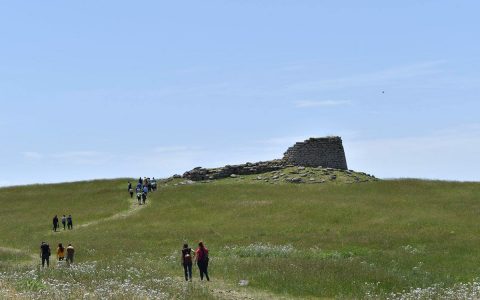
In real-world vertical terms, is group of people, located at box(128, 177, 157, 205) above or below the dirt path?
above

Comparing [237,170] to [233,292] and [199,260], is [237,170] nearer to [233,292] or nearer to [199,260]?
[199,260]

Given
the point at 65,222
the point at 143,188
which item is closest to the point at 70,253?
the point at 65,222

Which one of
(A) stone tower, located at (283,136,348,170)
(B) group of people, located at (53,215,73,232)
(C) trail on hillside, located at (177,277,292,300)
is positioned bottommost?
(C) trail on hillside, located at (177,277,292,300)

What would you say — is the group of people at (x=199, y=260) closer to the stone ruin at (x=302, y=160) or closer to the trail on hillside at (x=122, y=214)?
the trail on hillside at (x=122, y=214)

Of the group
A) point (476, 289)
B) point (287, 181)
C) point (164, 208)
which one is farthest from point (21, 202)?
point (476, 289)

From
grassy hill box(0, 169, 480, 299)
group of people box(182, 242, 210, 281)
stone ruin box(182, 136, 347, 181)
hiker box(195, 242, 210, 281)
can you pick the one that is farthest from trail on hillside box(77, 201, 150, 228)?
hiker box(195, 242, 210, 281)

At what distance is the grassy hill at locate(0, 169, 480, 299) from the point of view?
1088 inches

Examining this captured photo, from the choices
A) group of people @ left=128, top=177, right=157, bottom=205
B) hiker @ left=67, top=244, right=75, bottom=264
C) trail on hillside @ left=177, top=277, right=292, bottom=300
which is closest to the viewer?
trail on hillside @ left=177, top=277, right=292, bottom=300

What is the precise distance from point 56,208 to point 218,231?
980 inches

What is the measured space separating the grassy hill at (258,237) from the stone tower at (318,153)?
3.90m

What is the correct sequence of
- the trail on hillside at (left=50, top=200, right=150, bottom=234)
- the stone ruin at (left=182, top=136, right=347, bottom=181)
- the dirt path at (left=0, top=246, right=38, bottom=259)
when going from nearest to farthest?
the dirt path at (left=0, top=246, right=38, bottom=259) → the trail on hillside at (left=50, top=200, right=150, bottom=234) → the stone ruin at (left=182, top=136, right=347, bottom=181)

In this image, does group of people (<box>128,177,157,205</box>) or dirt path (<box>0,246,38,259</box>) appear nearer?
dirt path (<box>0,246,38,259</box>)

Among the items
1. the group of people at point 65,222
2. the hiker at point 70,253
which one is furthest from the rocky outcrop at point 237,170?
the hiker at point 70,253

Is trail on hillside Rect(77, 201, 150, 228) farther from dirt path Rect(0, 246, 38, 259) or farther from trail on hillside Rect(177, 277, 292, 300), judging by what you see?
trail on hillside Rect(177, 277, 292, 300)
